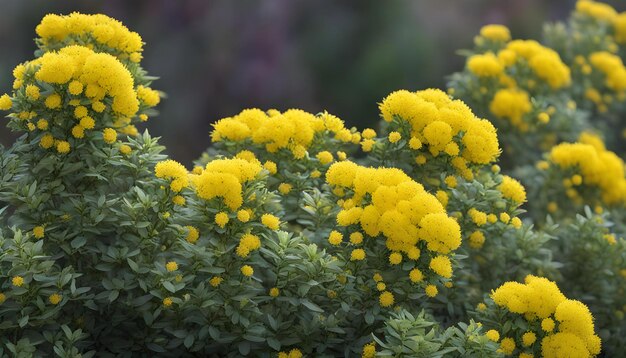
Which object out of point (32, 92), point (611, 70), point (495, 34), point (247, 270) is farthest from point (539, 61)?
point (32, 92)

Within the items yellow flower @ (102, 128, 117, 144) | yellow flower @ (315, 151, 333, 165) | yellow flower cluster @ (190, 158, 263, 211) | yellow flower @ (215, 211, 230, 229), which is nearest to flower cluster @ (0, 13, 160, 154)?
yellow flower @ (102, 128, 117, 144)

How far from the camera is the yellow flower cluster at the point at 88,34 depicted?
3.13m

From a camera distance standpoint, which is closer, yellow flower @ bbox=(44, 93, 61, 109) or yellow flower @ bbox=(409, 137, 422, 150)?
yellow flower @ bbox=(44, 93, 61, 109)

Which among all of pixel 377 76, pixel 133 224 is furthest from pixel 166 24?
pixel 133 224

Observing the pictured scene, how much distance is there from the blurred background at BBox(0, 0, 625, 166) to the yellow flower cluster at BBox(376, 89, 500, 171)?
4530 millimetres

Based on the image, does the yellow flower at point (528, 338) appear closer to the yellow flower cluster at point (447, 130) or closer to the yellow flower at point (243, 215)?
the yellow flower cluster at point (447, 130)

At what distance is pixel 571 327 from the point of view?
2656 mm

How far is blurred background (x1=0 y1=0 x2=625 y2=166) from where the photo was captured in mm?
7727

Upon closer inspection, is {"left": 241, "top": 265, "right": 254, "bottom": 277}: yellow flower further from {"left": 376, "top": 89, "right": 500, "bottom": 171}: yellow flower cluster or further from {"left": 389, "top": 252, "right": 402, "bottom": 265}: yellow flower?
{"left": 376, "top": 89, "right": 500, "bottom": 171}: yellow flower cluster

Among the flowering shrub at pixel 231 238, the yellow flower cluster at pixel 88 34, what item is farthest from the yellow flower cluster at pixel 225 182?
the yellow flower cluster at pixel 88 34

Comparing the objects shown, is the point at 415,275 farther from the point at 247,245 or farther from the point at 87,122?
the point at 87,122

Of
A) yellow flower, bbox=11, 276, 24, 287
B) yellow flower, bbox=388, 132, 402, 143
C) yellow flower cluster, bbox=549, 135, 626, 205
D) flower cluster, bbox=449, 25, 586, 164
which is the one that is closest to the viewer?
yellow flower, bbox=11, 276, 24, 287

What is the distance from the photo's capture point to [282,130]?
321 cm

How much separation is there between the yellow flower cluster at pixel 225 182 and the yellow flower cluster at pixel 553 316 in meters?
1.07
